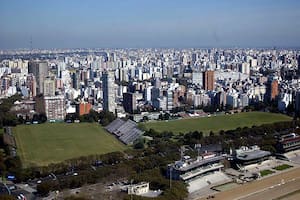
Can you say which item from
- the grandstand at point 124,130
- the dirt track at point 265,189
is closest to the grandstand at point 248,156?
the dirt track at point 265,189

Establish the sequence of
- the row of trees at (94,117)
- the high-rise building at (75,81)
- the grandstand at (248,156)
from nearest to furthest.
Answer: the grandstand at (248,156), the row of trees at (94,117), the high-rise building at (75,81)

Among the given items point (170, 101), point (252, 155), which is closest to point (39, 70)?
point (170, 101)

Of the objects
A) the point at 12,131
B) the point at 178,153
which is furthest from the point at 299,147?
the point at 12,131

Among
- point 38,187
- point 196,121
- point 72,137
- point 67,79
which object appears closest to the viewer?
point 38,187

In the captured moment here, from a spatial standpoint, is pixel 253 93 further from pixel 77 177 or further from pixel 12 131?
pixel 77 177

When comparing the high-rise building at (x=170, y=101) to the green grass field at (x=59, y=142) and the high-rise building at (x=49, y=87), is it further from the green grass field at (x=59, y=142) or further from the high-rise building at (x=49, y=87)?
the high-rise building at (x=49, y=87)

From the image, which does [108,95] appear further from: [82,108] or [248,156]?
[248,156]
